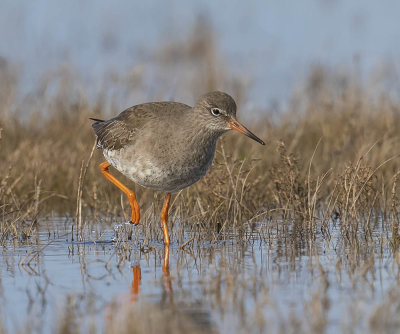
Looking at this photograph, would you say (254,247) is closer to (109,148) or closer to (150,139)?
(150,139)

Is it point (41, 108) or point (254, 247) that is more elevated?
point (41, 108)

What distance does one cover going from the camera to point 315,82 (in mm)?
15523

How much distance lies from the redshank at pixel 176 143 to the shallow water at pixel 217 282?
2.13 ft

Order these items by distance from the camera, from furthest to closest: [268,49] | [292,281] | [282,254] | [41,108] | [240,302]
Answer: [268,49], [41,108], [282,254], [292,281], [240,302]

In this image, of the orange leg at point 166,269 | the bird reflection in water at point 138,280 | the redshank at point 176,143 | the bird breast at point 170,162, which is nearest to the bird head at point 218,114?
the redshank at point 176,143

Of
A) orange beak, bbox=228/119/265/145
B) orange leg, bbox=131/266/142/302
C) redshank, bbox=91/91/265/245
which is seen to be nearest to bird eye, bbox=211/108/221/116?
redshank, bbox=91/91/265/245

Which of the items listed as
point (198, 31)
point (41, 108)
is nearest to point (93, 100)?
point (41, 108)

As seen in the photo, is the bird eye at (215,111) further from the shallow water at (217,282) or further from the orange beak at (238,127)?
the shallow water at (217,282)

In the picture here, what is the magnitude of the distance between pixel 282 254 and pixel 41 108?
6912 millimetres

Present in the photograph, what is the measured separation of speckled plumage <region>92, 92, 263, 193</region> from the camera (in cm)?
787

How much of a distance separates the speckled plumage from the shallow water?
661 millimetres

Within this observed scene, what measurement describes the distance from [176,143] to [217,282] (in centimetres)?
251

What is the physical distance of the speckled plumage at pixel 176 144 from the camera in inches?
310

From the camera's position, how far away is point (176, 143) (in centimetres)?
791
